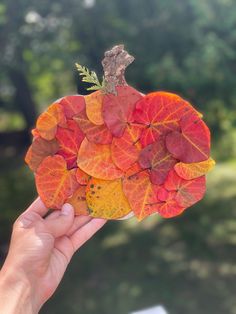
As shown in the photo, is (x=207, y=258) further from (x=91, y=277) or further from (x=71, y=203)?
(x=71, y=203)

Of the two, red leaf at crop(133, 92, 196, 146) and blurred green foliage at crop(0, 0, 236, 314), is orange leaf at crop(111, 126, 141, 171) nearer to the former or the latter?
red leaf at crop(133, 92, 196, 146)

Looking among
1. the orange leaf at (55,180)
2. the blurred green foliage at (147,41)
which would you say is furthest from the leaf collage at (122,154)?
the blurred green foliage at (147,41)

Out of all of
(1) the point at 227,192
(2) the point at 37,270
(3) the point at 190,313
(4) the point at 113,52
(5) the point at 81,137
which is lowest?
(1) the point at 227,192

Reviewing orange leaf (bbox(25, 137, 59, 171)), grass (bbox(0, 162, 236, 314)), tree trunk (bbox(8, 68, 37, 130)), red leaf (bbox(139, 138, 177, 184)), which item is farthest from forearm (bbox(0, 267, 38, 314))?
tree trunk (bbox(8, 68, 37, 130))

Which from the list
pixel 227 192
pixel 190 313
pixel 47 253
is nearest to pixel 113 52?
pixel 47 253

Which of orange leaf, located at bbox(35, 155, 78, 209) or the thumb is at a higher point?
orange leaf, located at bbox(35, 155, 78, 209)
